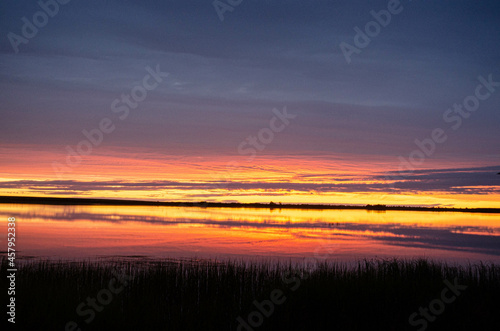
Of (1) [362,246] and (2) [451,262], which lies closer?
(2) [451,262]

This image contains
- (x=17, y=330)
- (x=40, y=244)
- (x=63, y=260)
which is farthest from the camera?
(x=40, y=244)

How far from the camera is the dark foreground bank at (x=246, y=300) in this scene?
10430mm

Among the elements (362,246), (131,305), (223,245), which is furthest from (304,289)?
(362,246)

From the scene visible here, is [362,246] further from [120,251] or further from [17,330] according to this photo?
[17,330]

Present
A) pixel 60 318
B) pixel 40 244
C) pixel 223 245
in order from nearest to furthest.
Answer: pixel 60 318 → pixel 40 244 → pixel 223 245

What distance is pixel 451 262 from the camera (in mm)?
22969

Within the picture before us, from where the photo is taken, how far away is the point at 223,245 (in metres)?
28.2

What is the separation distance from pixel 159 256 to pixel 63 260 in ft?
14.3

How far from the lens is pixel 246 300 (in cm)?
1250

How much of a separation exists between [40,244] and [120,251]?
505 cm

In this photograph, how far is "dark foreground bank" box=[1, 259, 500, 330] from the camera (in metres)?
10.4

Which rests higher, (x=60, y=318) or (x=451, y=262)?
(x=451, y=262)

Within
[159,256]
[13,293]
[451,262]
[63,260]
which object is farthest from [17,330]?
[451,262]

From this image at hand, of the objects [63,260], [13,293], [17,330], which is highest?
[63,260]
